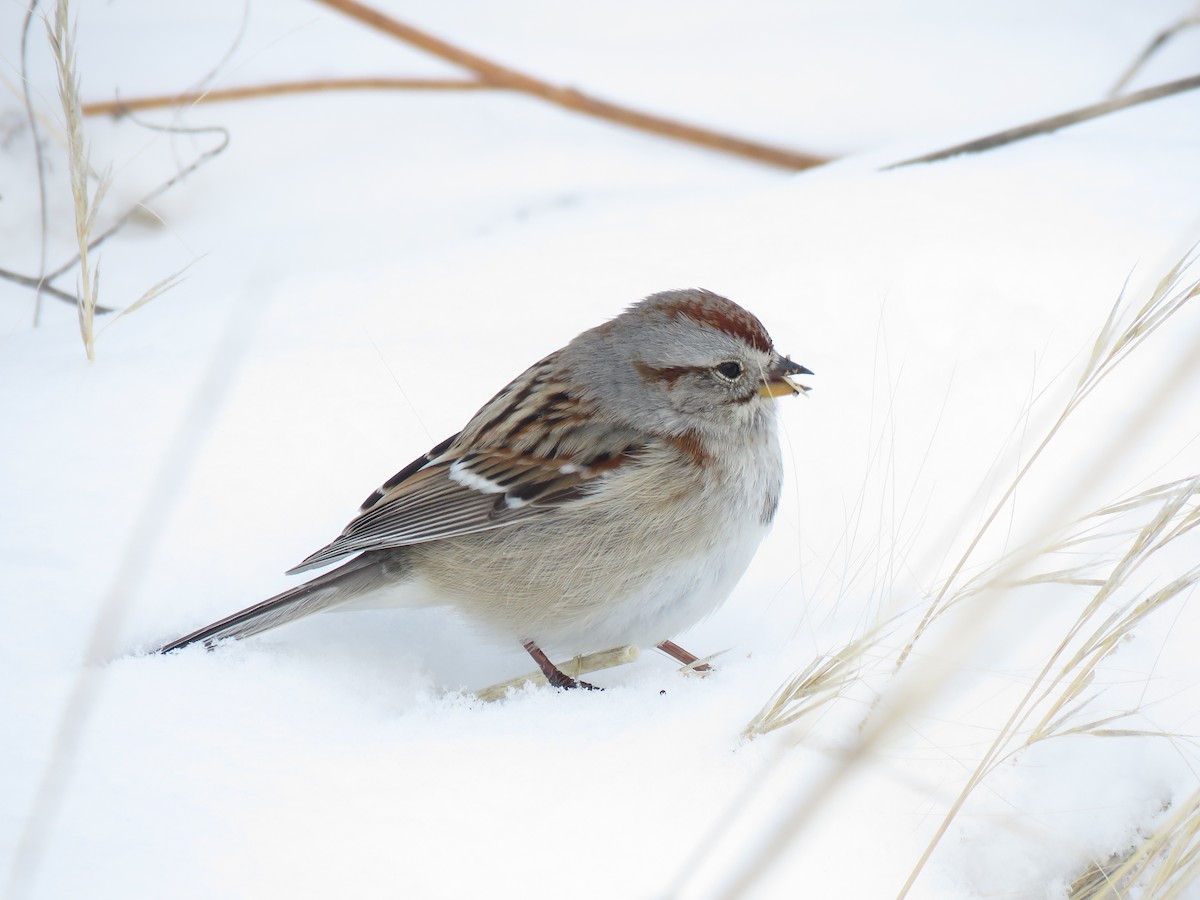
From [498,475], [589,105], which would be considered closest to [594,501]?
[498,475]

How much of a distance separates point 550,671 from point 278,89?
10.4 feet

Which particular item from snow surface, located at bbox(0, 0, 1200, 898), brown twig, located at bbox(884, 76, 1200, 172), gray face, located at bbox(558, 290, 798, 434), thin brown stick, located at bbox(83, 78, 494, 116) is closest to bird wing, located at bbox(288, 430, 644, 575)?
gray face, located at bbox(558, 290, 798, 434)

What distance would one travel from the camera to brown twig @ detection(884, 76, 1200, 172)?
13.5 ft

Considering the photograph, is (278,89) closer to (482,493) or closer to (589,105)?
(589,105)

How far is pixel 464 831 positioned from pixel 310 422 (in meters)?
A: 1.47

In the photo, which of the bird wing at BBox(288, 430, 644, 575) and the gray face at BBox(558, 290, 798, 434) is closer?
the bird wing at BBox(288, 430, 644, 575)

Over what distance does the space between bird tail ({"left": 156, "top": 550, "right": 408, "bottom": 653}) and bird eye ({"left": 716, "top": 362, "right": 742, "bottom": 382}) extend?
0.92 meters

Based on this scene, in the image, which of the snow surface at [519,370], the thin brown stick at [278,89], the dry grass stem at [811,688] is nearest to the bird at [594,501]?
the snow surface at [519,370]

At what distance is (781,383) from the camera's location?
9.10ft

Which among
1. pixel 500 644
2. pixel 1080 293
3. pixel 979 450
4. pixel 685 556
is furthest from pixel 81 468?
pixel 1080 293

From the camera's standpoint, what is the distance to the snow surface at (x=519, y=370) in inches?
71.9

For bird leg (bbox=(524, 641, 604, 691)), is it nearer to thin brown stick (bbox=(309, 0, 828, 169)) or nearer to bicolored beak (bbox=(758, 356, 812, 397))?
bicolored beak (bbox=(758, 356, 812, 397))

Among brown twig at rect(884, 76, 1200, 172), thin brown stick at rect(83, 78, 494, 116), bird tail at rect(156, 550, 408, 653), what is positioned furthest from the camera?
thin brown stick at rect(83, 78, 494, 116)

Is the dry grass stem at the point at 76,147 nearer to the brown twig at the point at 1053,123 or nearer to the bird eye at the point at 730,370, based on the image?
the bird eye at the point at 730,370
